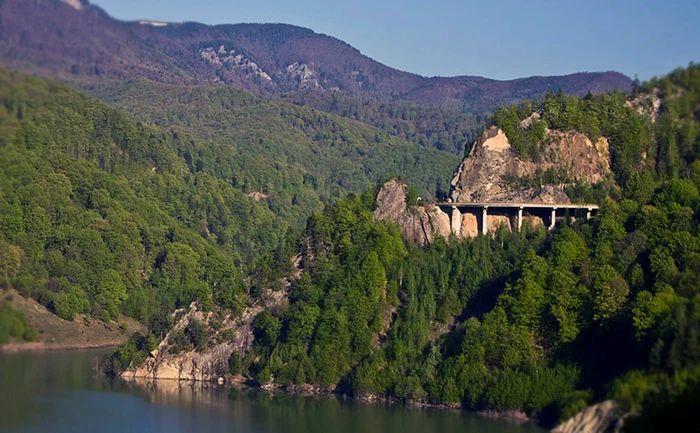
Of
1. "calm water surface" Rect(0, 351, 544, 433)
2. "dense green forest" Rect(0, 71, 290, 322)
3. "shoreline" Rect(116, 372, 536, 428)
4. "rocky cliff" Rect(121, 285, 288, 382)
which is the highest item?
"dense green forest" Rect(0, 71, 290, 322)

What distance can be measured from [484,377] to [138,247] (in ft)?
182

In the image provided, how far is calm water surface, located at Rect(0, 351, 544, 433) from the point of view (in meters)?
65.1

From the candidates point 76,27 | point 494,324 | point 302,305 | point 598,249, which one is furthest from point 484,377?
point 76,27

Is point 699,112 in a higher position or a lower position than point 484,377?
higher

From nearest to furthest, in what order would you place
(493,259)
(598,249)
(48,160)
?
1. (598,249)
2. (493,259)
3. (48,160)

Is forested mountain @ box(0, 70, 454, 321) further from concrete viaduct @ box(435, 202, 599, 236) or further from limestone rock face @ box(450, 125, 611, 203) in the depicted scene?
limestone rock face @ box(450, 125, 611, 203)

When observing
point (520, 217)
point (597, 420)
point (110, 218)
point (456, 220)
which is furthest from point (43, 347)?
point (597, 420)

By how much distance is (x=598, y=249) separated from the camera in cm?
7156

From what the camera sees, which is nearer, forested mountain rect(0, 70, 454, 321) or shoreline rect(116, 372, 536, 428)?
shoreline rect(116, 372, 536, 428)

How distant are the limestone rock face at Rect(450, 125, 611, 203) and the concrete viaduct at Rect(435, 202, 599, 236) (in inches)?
32.1

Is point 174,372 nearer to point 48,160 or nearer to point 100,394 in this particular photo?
point 100,394

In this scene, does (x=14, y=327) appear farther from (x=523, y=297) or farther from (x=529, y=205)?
(x=523, y=297)

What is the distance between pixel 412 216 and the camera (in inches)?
3273

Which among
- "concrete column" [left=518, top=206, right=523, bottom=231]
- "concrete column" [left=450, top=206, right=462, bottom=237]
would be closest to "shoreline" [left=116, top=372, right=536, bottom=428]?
"concrete column" [left=450, top=206, right=462, bottom=237]
